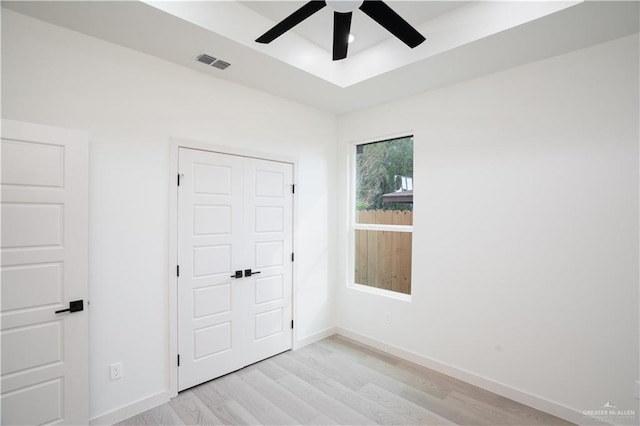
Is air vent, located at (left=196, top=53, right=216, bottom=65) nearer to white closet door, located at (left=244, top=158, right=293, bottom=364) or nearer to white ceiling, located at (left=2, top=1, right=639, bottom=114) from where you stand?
white ceiling, located at (left=2, top=1, right=639, bottom=114)

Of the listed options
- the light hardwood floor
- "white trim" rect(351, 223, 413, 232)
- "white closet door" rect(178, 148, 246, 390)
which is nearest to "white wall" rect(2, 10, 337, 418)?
"white closet door" rect(178, 148, 246, 390)

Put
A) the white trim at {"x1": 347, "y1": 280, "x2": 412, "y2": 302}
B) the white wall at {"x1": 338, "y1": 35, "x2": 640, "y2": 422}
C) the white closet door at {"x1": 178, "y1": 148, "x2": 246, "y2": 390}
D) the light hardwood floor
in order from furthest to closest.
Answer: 1. the white trim at {"x1": 347, "y1": 280, "x2": 412, "y2": 302}
2. the white closet door at {"x1": 178, "y1": 148, "x2": 246, "y2": 390}
3. the light hardwood floor
4. the white wall at {"x1": 338, "y1": 35, "x2": 640, "y2": 422}

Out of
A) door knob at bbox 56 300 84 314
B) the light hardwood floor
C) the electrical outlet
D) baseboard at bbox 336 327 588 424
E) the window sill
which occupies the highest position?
door knob at bbox 56 300 84 314

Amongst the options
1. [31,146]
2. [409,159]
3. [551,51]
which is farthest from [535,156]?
[31,146]

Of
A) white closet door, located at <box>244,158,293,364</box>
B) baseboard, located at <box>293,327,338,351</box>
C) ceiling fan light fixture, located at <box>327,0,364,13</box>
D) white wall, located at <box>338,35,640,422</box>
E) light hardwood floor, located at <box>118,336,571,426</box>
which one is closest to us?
ceiling fan light fixture, located at <box>327,0,364,13</box>

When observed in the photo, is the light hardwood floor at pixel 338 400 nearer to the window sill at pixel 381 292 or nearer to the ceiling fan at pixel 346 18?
the window sill at pixel 381 292

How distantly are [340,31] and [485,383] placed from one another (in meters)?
3.12

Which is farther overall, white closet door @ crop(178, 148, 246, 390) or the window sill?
the window sill

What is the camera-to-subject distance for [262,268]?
3289 mm

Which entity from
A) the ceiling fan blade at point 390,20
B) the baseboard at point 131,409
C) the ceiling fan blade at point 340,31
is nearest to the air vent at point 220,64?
the ceiling fan blade at point 340,31

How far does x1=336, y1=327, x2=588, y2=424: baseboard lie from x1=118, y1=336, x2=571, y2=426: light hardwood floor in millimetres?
55

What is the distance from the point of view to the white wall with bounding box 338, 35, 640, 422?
2230 mm

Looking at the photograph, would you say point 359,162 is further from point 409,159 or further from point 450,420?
point 450,420

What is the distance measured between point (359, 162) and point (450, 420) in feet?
9.25
